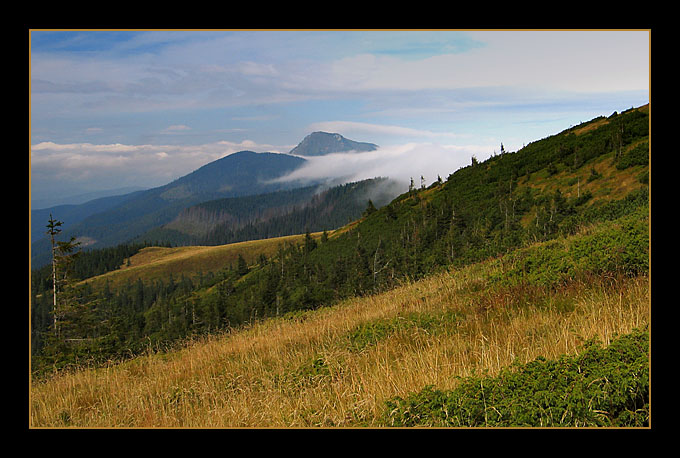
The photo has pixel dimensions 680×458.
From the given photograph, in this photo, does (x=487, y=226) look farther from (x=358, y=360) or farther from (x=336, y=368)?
(x=336, y=368)

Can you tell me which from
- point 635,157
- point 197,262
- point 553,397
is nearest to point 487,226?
point 635,157

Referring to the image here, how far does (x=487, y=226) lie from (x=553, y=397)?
90.9 feet

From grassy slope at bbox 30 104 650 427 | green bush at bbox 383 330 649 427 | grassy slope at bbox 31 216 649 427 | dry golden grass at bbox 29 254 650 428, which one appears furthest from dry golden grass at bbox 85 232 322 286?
green bush at bbox 383 330 649 427

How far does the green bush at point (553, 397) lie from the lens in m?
3.13

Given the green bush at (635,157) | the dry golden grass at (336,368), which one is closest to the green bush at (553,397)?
the dry golden grass at (336,368)

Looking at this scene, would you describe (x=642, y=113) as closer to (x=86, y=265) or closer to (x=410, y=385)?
(x=410, y=385)

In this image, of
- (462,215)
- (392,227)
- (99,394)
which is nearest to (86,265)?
(392,227)

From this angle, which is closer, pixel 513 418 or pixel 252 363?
pixel 513 418

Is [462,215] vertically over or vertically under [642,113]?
under

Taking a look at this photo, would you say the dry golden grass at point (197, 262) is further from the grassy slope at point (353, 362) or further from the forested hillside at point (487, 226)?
the grassy slope at point (353, 362)

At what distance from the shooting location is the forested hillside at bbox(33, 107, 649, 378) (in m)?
16.8

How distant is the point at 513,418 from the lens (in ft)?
10.5

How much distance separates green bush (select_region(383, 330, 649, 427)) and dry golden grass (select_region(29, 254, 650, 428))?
0.37 meters
